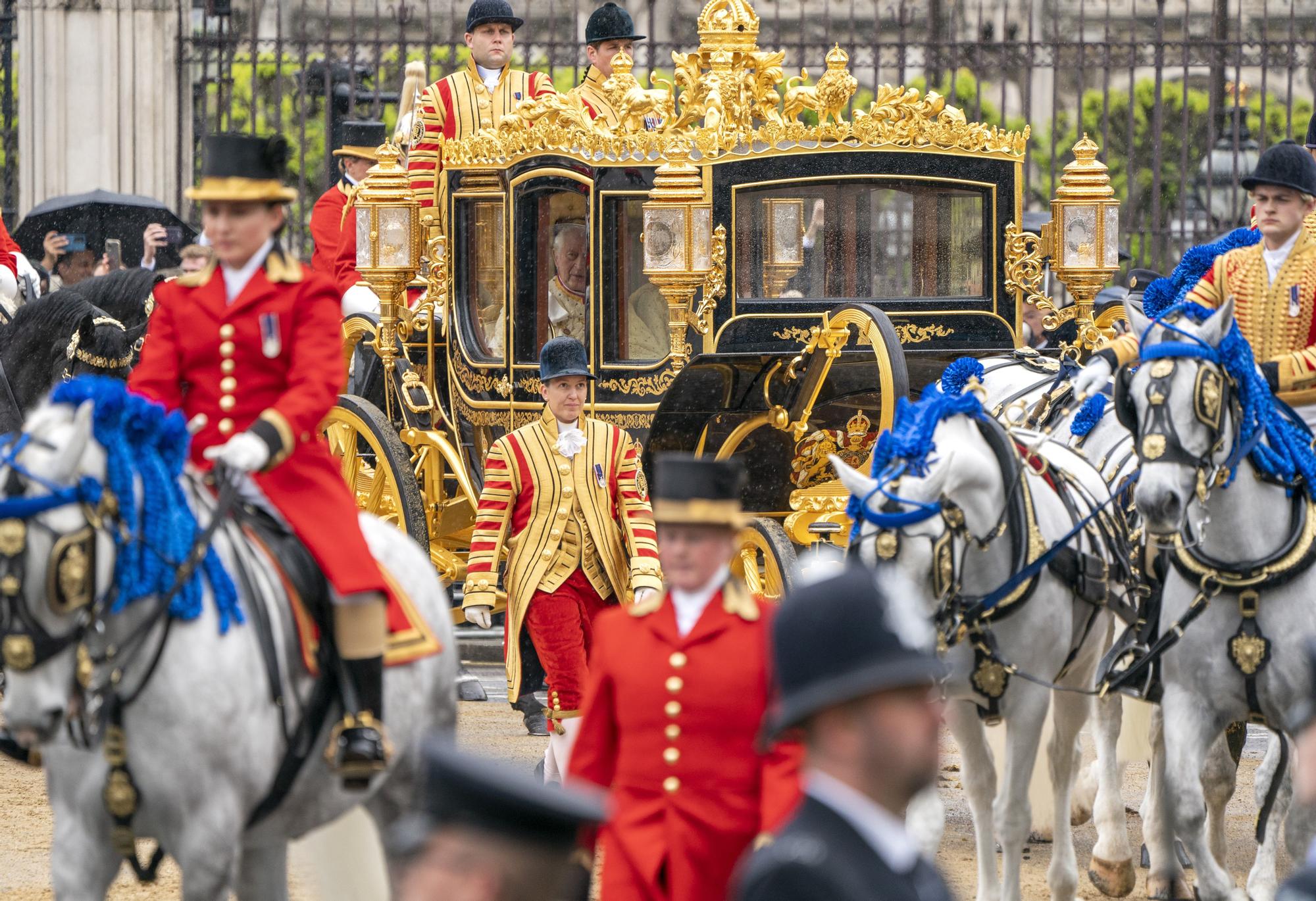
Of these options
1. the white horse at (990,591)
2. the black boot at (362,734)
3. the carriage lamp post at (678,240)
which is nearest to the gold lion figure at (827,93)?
the carriage lamp post at (678,240)

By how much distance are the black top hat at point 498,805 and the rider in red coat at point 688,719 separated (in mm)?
1893

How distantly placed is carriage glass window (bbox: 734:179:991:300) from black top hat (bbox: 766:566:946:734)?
583 centimetres

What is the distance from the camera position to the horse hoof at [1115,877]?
700 cm

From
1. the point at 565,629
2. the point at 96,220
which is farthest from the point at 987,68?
the point at 565,629

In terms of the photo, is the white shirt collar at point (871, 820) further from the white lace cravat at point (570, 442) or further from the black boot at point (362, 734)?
the white lace cravat at point (570, 442)

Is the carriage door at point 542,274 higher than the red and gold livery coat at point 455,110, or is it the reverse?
the red and gold livery coat at point 455,110

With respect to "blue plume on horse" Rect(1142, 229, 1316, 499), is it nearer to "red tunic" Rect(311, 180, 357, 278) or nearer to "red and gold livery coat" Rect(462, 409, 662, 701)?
"red and gold livery coat" Rect(462, 409, 662, 701)

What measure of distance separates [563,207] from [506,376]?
721 mm

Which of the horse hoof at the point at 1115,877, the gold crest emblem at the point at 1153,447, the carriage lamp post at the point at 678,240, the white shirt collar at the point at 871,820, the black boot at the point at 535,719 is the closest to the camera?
the white shirt collar at the point at 871,820

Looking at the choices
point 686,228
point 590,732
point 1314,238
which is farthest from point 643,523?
point 590,732

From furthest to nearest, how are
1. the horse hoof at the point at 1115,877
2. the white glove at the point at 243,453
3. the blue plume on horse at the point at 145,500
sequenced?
1. the horse hoof at the point at 1115,877
2. the white glove at the point at 243,453
3. the blue plume on horse at the point at 145,500

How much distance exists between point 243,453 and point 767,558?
12.3 feet

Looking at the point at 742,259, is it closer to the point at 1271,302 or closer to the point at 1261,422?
the point at 1271,302

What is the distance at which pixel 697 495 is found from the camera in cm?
421
